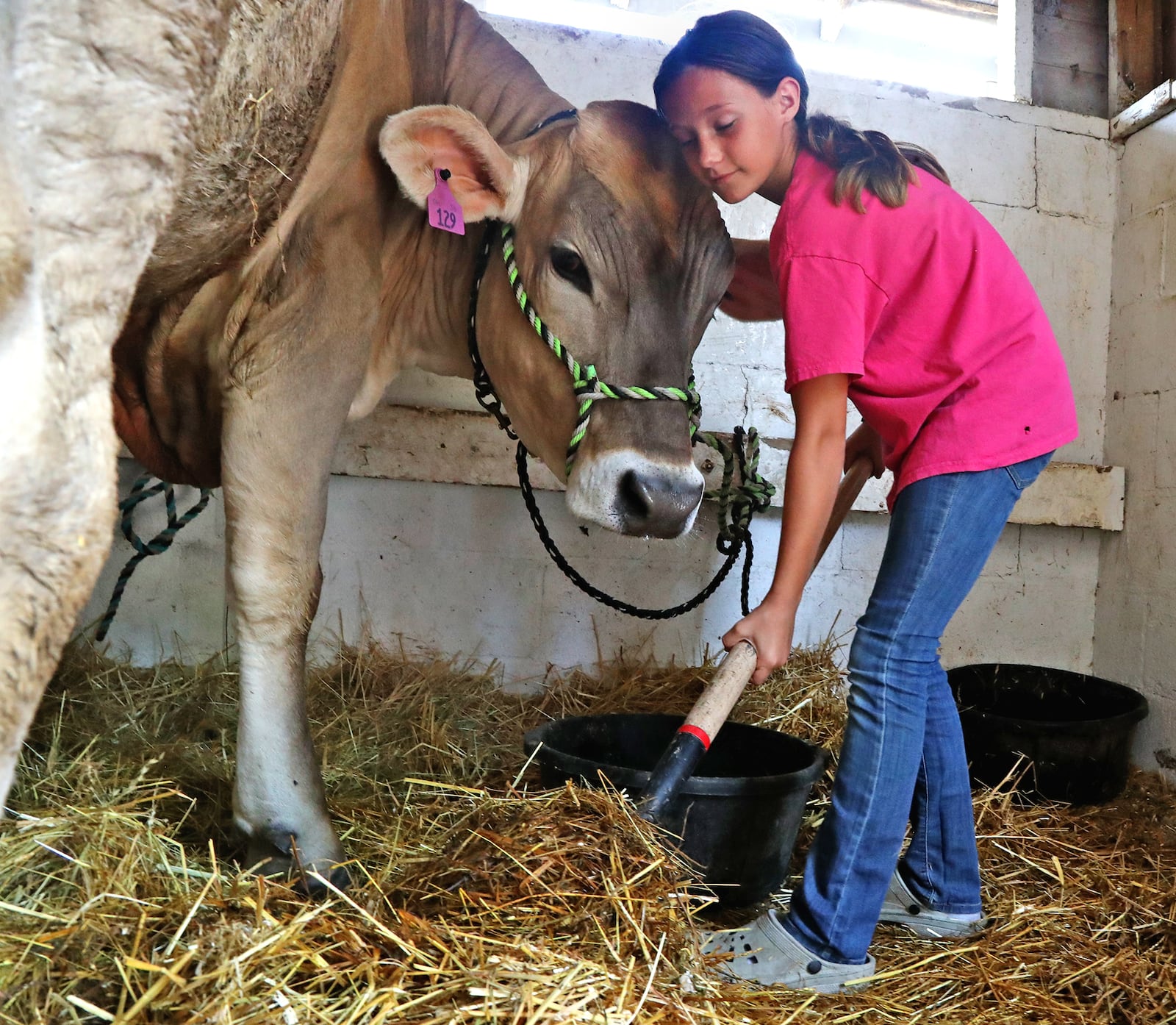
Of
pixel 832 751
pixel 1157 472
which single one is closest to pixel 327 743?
pixel 832 751

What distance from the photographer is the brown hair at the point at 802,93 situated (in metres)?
1.95

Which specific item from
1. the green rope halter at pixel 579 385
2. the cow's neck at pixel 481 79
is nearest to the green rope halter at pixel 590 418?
the green rope halter at pixel 579 385

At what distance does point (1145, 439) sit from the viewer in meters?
3.77

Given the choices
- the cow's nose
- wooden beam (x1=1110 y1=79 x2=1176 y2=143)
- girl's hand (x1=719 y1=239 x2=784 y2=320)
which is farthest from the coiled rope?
wooden beam (x1=1110 y1=79 x2=1176 y2=143)

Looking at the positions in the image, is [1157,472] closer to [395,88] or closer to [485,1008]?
[395,88]

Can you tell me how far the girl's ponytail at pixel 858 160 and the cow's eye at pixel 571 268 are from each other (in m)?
0.58

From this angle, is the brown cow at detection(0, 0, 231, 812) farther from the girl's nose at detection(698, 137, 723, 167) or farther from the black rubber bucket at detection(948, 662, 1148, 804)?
the black rubber bucket at detection(948, 662, 1148, 804)

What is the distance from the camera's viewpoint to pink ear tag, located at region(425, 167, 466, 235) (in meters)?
2.21

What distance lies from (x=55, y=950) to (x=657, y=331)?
1.70m

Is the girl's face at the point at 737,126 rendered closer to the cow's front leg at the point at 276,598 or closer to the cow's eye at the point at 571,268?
the cow's eye at the point at 571,268

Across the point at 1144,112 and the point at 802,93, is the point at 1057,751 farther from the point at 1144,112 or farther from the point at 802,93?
the point at 1144,112

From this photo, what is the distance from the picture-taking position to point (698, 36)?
2160 millimetres

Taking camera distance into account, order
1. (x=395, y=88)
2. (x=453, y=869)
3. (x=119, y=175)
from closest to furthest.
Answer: (x=119, y=175) → (x=453, y=869) → (x=395, y=88)

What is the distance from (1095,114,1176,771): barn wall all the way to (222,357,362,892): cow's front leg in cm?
312
